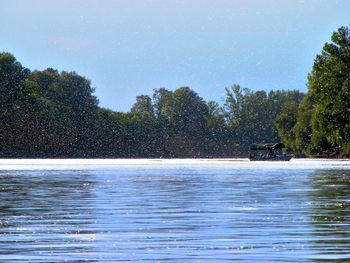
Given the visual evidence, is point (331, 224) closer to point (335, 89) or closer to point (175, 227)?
point (175, 227)

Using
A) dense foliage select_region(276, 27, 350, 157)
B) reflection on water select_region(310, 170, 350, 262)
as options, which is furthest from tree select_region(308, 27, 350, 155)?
reflection on water select_region(310, 170, 350, 262)

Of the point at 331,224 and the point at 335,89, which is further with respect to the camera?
the point at 335,89

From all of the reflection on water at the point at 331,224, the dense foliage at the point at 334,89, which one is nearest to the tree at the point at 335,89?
the dense foliage at the point at 334,89

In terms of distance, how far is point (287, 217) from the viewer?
25.8 metres

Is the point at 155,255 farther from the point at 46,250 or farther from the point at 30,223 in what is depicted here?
the point at 30,223

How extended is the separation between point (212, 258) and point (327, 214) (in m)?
10.2

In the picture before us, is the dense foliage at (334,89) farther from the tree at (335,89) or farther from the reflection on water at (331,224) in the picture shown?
the reflection on water at (331,224)

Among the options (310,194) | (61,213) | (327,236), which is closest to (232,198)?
(310,194)

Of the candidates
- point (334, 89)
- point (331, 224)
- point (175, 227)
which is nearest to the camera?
point (175, 227)

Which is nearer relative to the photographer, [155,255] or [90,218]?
[155,255]

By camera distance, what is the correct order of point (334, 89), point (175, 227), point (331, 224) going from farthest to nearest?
point (334, 89) < point (331, 224) < point (175, 227)

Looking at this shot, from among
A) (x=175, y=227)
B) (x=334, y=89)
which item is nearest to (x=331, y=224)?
(x=175, y=227)

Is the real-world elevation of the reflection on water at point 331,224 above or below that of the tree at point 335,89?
below

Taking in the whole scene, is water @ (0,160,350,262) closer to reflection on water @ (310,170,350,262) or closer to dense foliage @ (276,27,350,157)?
reflection on water @ (310,170,350,262)
